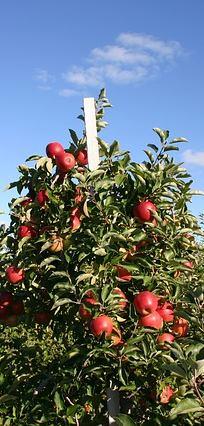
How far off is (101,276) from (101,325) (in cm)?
27

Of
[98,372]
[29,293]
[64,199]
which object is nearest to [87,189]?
[64,199]

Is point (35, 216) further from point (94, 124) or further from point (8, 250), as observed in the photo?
point (94, 124)

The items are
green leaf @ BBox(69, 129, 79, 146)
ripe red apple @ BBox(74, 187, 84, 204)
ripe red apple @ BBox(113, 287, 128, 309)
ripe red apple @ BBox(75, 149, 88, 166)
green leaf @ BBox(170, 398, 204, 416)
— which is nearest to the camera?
green leaf @ BBox(170, 398, 204, 416)

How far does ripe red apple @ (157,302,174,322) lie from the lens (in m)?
2.96

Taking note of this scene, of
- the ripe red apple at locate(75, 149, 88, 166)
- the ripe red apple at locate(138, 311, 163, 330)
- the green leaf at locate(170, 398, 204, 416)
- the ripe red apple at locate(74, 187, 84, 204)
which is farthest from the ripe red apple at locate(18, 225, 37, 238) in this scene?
the green leaf at locate(170, 398, 204, 416)

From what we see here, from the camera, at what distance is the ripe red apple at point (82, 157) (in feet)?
11.0

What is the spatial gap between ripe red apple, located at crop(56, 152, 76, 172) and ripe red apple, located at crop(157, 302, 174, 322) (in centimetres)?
100

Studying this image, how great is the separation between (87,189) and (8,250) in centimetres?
84

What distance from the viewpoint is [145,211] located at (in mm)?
2914

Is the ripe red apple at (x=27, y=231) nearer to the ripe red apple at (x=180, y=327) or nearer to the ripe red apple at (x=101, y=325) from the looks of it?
the ripe red apple at (x=101, y=325)

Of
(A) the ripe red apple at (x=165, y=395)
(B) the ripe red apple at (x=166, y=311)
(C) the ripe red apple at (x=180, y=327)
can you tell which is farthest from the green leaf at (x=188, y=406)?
(A) the ripe red apple at (x=165, y=395)

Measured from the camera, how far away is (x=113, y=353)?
262 centimetres

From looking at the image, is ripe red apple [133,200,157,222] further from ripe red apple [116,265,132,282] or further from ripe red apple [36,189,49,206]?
ripe red apple [36,189,49,206]

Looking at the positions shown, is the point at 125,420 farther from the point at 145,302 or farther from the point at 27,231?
the point at 27,231
